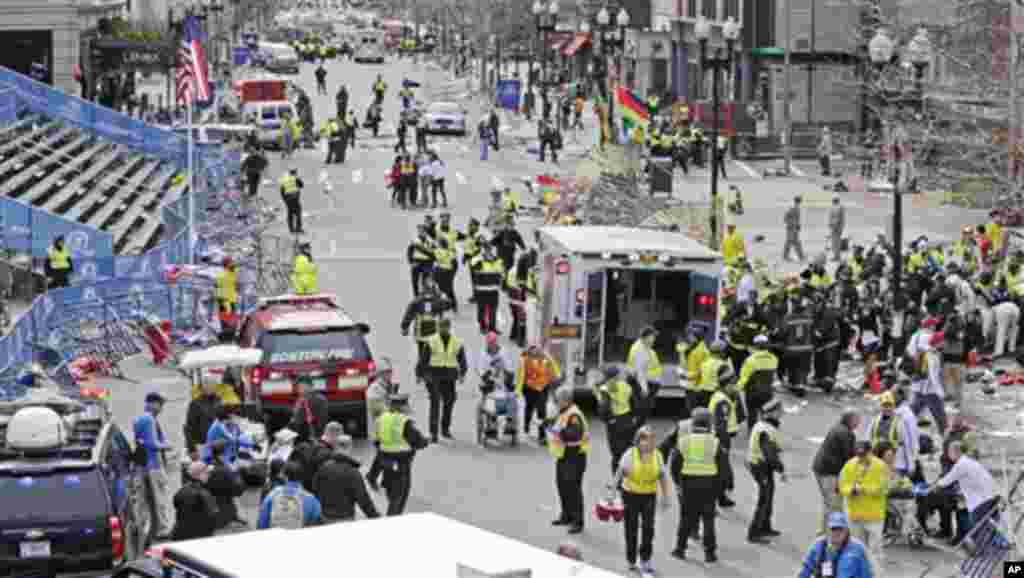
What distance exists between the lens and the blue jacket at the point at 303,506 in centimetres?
1823

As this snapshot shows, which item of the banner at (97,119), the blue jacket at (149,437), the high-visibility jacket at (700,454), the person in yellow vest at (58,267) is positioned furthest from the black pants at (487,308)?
the banner at (97,119)

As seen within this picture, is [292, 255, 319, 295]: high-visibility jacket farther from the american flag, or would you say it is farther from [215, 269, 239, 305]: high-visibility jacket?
the american flag

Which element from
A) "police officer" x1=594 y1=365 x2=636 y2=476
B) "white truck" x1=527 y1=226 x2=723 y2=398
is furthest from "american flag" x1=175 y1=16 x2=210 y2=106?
"police officer" x1=594 y1=365 x2=636 y2=476

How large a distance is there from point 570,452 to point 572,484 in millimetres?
343

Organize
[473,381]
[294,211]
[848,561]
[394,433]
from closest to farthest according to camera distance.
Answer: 1. [848,561]
2. [394,433]
3. [473,381]
4. [294,211]

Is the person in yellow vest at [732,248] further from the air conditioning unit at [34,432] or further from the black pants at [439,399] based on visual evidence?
the air conditioning unit at [34,432]

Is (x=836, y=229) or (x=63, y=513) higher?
(x=836, y=229)

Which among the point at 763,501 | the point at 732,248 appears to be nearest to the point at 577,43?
the point at 732,248

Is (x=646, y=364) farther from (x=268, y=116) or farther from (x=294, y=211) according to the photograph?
(x=268, y=116)

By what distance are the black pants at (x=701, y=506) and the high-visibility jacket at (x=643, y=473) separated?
72cm

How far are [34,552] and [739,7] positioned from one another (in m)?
61.3

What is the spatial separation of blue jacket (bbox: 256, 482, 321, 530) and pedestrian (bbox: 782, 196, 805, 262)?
27710 millimetres

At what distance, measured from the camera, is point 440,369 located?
27250mm

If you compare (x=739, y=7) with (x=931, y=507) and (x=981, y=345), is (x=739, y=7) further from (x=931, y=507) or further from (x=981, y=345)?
(x=931, y=507)
